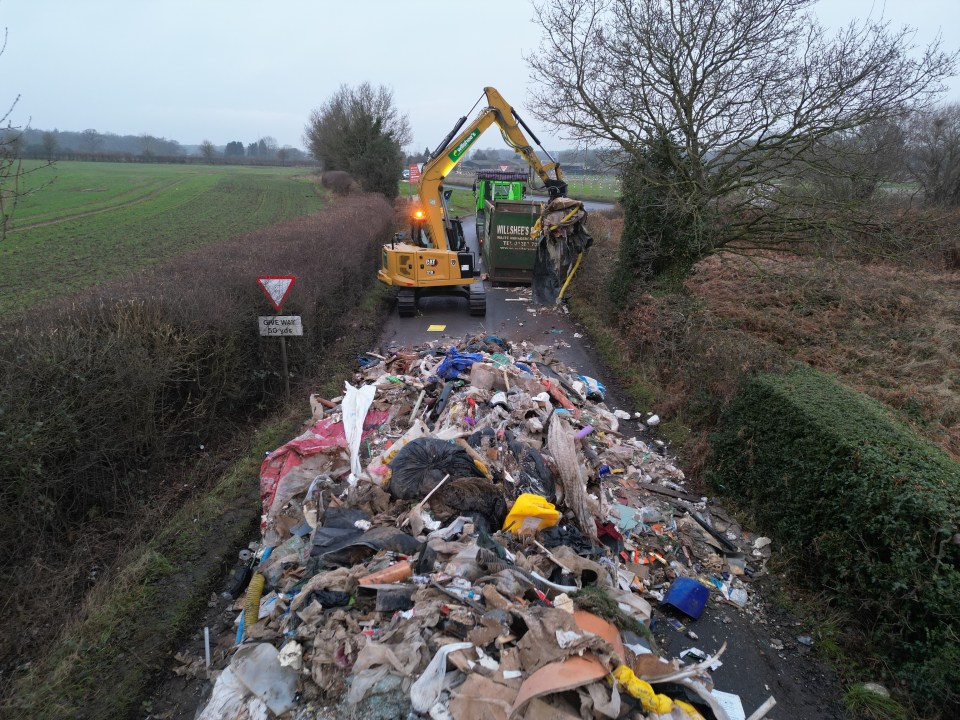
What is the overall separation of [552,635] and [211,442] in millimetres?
5427

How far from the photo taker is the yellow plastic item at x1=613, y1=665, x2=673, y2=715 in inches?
127

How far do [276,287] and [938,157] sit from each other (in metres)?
20.1

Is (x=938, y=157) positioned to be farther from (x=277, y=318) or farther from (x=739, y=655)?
(x=277, y=318)

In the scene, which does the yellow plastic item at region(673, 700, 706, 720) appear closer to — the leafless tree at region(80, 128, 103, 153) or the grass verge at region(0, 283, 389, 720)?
the grass verge at region(0, 283, 389, 720)

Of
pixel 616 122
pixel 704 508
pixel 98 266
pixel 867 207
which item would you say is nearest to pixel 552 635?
pixel 704 508

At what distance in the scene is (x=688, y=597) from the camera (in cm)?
476

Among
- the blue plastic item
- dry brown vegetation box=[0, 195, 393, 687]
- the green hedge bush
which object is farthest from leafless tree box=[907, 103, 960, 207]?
dry brown vegetation box=[0, 195, 393, 687]

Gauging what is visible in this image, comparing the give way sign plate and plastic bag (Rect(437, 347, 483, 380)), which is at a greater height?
the give way sign plate

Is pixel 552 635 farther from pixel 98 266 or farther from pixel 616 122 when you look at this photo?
pixel 98 266

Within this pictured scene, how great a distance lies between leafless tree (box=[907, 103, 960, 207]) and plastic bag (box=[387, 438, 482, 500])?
18.3 meters

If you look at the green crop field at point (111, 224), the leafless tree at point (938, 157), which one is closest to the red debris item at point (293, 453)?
the green crop field at point (111, 224)

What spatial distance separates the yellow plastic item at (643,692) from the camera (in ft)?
10.6

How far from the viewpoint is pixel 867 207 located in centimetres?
943

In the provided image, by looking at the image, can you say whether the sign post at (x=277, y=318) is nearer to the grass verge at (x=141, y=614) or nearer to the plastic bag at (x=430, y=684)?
the grass verge at (x=141, y=614)
